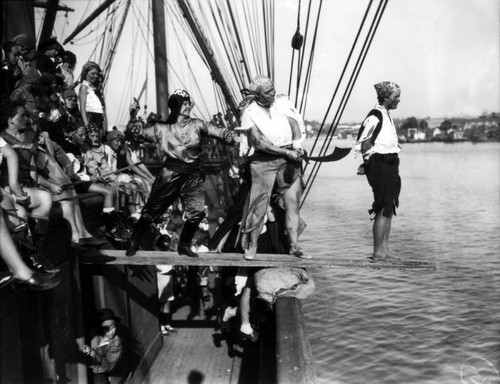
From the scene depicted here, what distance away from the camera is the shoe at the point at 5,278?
4111mm

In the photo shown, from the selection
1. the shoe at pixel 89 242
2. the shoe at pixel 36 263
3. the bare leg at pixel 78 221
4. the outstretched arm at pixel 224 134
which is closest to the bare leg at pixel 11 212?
the shoe at pixel 36 263

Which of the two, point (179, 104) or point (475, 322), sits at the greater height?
point (179, 104)

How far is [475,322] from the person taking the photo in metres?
20.1

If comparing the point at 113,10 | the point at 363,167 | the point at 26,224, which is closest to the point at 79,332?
the point at 26,224

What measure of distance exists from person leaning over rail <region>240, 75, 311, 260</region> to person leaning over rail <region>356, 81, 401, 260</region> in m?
0.79

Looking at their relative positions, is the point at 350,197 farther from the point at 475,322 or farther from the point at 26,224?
the point at 26,224

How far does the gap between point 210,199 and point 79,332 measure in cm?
1299

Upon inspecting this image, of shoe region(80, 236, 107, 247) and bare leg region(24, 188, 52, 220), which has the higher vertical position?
bare leg region(24, 188, 52, 220)

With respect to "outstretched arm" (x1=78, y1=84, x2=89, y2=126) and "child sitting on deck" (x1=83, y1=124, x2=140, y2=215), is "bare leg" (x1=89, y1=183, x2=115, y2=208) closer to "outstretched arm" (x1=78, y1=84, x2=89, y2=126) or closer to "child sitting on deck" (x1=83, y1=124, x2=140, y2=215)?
"child sitting on deck" (x1=83, y1=124, x2=140, y2=215)

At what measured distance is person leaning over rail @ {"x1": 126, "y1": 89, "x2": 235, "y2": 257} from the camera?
6.33 metres

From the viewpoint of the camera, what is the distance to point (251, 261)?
260 inches

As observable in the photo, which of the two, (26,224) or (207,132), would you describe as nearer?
(26,224)

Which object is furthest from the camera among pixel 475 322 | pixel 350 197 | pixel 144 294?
pixel 350 197

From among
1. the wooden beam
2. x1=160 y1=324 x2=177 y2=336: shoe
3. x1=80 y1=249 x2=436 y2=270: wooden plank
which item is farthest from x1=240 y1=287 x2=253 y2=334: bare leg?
the wooden beam
